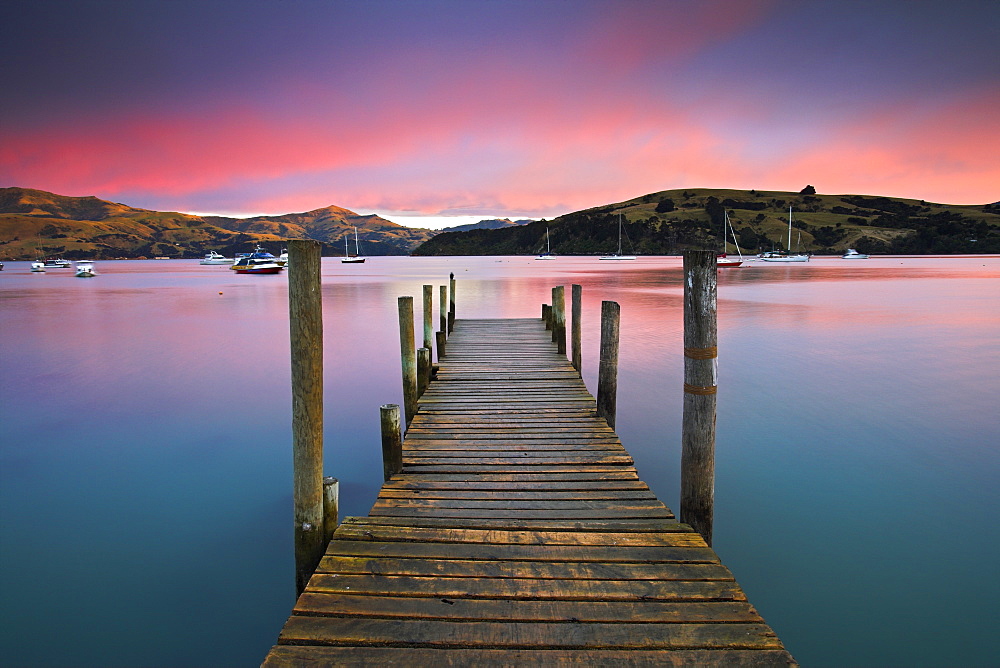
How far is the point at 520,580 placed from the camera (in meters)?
3.35

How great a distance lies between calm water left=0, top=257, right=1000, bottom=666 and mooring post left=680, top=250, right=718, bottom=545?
1571mm

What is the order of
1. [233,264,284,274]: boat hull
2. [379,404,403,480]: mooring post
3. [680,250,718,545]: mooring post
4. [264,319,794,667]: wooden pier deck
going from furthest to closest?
[233,264,284,274]: boat hull, [379,404,403,480]: mooring post, [680,250,718,545]: mooring post, [264,319,794,667]: wooden pier deck

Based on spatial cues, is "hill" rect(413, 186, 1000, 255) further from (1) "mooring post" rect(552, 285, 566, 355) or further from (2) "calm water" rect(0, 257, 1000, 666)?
(1) "mooring post" rect(552, 285, 566, 355)

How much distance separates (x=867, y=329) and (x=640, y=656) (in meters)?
24.3

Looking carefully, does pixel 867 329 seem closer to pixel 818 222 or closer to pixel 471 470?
pixel 471 470

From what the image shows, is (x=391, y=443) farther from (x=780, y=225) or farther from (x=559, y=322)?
(x=780, y=225)

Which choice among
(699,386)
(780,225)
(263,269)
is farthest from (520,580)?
(780,225)

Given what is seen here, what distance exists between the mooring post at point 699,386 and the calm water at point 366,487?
61.9 inches

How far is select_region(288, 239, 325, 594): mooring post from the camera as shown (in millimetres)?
3725

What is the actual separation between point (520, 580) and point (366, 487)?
504 cm

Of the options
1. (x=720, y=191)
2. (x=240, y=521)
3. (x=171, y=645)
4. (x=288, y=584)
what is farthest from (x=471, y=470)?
(x=720, y=191)

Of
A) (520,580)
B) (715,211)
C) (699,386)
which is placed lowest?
(520,580)

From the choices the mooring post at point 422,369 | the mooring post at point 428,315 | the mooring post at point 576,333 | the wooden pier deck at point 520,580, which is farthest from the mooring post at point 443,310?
the wooden pier deck at point 520,580

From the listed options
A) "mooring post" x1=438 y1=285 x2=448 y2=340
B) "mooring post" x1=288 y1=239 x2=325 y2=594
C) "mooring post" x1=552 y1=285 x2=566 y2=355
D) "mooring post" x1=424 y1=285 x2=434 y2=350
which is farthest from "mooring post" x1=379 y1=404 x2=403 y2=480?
"mooring post" x1=438 y1=285 x2=448 y2=340
